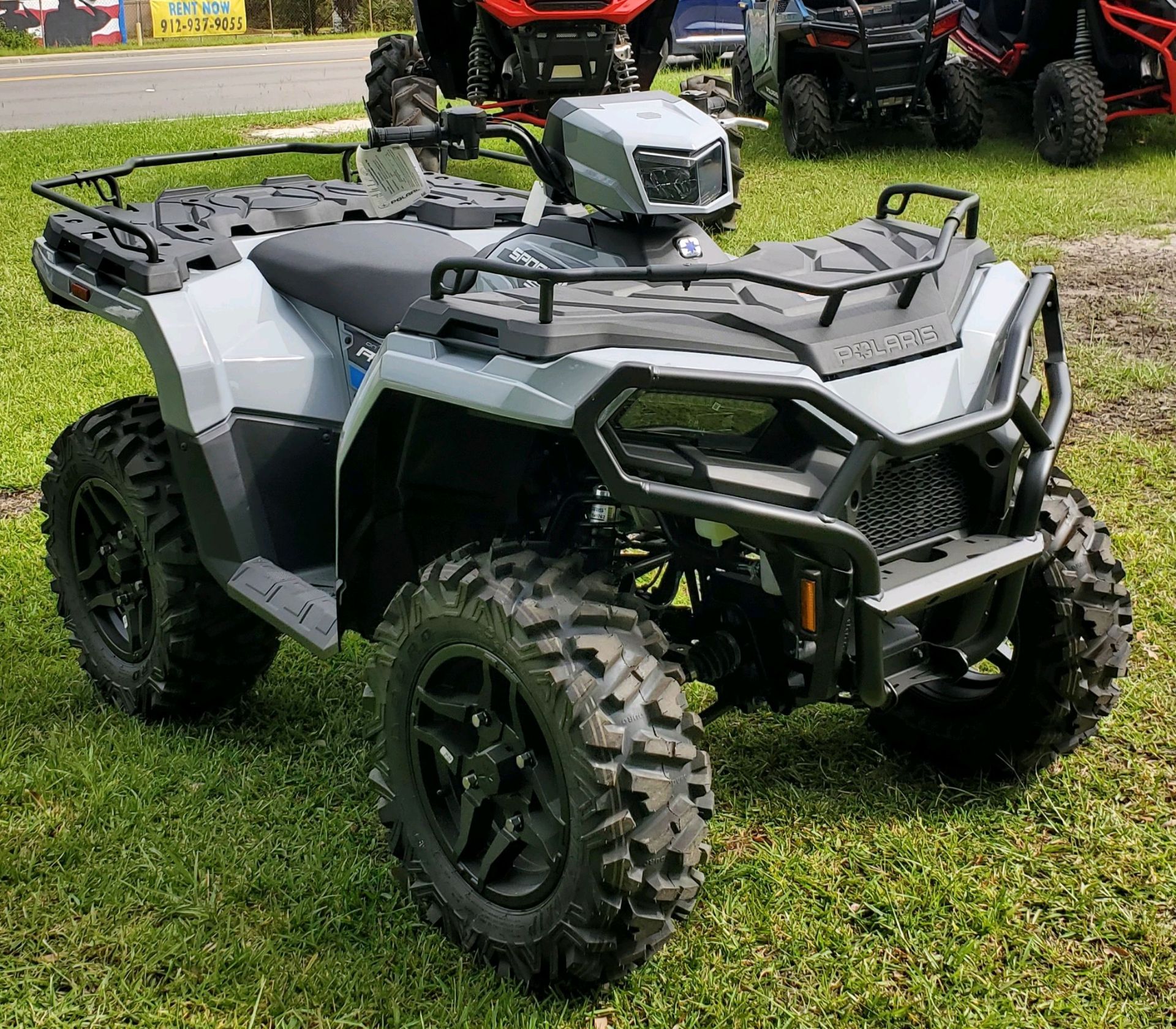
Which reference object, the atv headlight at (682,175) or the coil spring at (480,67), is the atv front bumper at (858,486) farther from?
the coil spring at (480,67)

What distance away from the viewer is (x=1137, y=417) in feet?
17.4

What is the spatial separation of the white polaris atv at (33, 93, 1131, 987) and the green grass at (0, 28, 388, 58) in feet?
82.1

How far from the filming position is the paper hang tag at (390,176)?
2.96 meters

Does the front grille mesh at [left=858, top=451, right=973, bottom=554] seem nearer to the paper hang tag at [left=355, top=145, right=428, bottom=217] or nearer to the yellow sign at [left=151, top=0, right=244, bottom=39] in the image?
the paper hang tag at [left=355, top=145, right=428, bottom=217]

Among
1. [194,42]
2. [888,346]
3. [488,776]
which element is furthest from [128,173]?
[194,42]

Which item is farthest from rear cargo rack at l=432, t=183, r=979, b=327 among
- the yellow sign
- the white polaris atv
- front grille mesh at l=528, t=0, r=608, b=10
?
the yellow sign

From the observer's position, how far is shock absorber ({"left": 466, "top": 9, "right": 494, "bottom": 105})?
9.16 metres

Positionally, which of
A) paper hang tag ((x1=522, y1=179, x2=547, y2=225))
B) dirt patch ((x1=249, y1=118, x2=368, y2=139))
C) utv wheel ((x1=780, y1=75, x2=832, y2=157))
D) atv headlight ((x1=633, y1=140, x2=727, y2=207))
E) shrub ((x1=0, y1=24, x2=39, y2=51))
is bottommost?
A: shrub ((x1=0, y1=24, x2=39, y2=51))

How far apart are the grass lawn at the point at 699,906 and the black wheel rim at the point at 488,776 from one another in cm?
22

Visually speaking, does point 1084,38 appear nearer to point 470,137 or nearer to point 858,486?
point 470,137

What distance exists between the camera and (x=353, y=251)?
3127mm

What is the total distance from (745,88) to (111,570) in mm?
10105

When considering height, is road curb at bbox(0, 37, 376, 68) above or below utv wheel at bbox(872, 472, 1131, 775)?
below

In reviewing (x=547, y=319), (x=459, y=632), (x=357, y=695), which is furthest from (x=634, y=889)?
(x=357, y=695)
